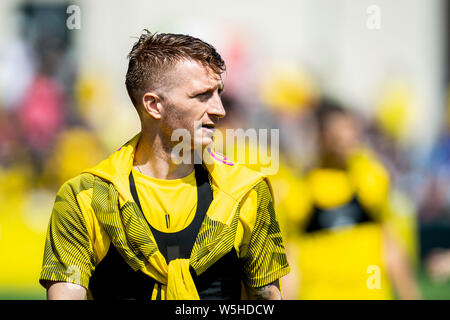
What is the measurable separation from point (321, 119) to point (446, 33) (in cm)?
773

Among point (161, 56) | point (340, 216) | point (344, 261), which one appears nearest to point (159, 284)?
point (161, 56)

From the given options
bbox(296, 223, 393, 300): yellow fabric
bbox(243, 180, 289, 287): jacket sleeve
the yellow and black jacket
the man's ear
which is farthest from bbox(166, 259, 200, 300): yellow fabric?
bbox(296, 223, 393, 300): yellow fabric

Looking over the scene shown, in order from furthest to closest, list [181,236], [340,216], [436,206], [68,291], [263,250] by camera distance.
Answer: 1. [436,206]
2. [340,216]
3. [263,250]
4. [181,236]
5. [68,291]

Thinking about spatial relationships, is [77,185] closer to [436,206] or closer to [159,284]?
[159,284]

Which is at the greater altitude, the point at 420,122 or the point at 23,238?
the point at 420,122

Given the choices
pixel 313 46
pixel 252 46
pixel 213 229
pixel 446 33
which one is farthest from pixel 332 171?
pixel 446 33

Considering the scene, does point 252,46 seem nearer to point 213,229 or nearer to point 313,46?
point 313,46

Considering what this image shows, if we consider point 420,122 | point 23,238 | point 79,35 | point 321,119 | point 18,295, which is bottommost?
point 18,295

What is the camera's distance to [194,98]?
290cm

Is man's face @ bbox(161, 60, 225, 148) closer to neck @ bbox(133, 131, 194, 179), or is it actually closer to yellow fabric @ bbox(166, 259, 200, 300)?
neck @ bbox(133, 131, 194, 179)

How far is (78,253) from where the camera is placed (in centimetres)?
282

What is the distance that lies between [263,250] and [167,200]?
0.45 meters

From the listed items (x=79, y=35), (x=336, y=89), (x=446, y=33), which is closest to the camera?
(x=336, y=89)

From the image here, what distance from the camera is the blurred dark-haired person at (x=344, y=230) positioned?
572cm
